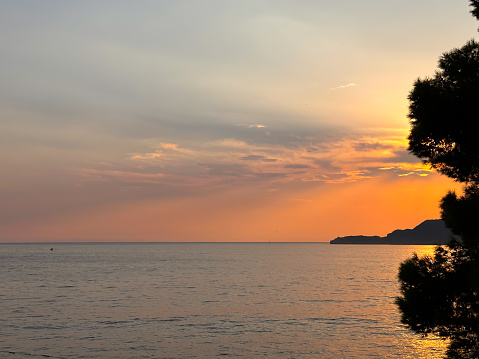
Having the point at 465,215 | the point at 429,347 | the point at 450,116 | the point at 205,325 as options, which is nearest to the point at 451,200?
the point at 465,215

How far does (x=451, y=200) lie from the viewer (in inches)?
758

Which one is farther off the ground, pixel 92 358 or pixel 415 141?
pixel 415 141

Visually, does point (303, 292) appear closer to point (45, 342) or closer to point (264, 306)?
point (264, 306)

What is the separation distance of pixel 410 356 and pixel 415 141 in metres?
20.2

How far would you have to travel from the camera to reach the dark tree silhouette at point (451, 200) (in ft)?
59.8

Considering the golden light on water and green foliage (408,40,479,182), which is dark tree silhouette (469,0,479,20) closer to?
green foliage (408,40,479,182)

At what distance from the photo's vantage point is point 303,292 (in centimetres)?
7306

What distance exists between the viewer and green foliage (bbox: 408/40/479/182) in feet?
59.5

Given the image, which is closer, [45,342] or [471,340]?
[471,340]

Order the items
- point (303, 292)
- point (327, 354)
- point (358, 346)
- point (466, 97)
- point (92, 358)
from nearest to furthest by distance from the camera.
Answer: point (466, 97) < point (92, 358) < point (327, 354) < point (358, 346) < point (303, 292)

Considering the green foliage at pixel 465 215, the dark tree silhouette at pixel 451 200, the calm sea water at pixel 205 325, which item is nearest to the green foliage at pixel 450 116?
the dark tree silhouette at pixel 451 200

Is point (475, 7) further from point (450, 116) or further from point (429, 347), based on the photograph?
point (429, 347)

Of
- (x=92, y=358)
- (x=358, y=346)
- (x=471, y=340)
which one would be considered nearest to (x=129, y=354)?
(x=92, y=358)

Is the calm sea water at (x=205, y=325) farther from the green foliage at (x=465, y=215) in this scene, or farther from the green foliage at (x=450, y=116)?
the green foliage at (x=450, y=116)
